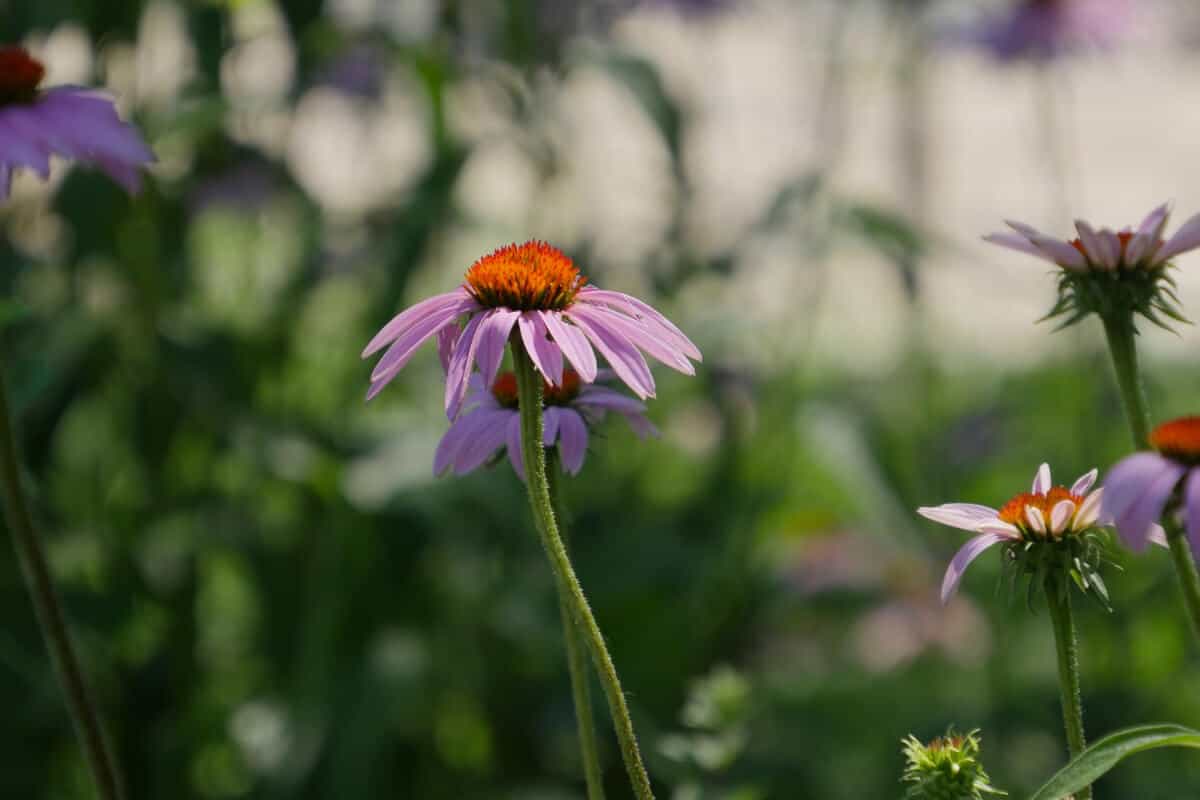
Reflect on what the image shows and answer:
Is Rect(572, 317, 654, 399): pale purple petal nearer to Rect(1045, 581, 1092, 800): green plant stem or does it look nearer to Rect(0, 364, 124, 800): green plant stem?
Rect(1045, 581, 1092, 800): green plant stem

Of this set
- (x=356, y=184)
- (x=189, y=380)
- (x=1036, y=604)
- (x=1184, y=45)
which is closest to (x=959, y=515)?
(x=1036, y=604)

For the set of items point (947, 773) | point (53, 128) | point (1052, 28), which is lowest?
point (947, 773)

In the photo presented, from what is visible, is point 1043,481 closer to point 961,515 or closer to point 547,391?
point 961,515

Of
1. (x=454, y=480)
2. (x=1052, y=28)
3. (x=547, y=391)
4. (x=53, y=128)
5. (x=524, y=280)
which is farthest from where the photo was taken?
(x=1052, y=28)

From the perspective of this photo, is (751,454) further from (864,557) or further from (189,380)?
(189,380)

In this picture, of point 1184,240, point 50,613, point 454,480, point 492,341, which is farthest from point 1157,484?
point 454,480

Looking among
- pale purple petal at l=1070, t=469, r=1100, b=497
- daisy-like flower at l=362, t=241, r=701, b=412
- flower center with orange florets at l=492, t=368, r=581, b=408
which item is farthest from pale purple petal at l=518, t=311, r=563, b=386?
pale purple petal at l=1070, t=469, r=1100, b=497

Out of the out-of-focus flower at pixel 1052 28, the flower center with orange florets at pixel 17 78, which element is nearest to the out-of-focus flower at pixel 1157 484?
the flower center with orange florets at pixel 17 78
